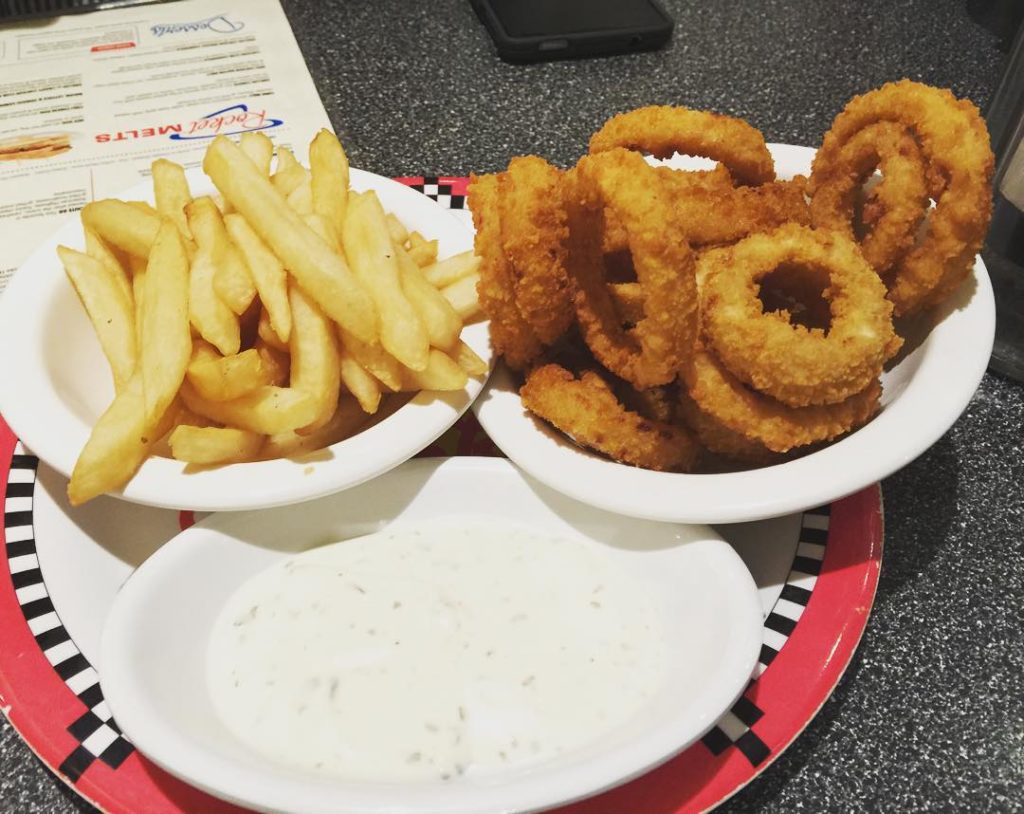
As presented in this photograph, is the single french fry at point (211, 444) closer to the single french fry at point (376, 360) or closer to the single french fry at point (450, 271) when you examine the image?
the single french fry at point (376, 360)

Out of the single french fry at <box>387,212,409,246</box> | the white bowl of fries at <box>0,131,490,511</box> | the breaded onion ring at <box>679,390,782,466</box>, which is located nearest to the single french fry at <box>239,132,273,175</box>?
the white bowl of fries at <box>0,131,490,511</box>

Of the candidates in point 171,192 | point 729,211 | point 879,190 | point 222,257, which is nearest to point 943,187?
point 879,190

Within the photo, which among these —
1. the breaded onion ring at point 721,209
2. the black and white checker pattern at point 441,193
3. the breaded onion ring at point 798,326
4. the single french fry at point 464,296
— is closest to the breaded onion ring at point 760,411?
the breaded onion ring at point 798,326

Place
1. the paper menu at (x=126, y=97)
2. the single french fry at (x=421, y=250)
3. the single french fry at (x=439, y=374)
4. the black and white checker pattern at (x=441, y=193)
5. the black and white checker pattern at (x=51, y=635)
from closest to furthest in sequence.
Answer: the black and white checker pattern at (x=51, y=635)
the single french fry at (x=439, y=374)
the single french fry at (x=421, y=250)
the black and white checker pattern at (x=441, y=193)
the paper menu at (x=126, y=97)

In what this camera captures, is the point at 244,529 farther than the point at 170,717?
Yes

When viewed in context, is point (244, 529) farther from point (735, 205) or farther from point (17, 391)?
point (735, 205)

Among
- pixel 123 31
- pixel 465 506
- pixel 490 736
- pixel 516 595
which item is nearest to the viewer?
pixel 490 736

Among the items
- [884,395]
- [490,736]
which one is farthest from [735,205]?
[490,736]
